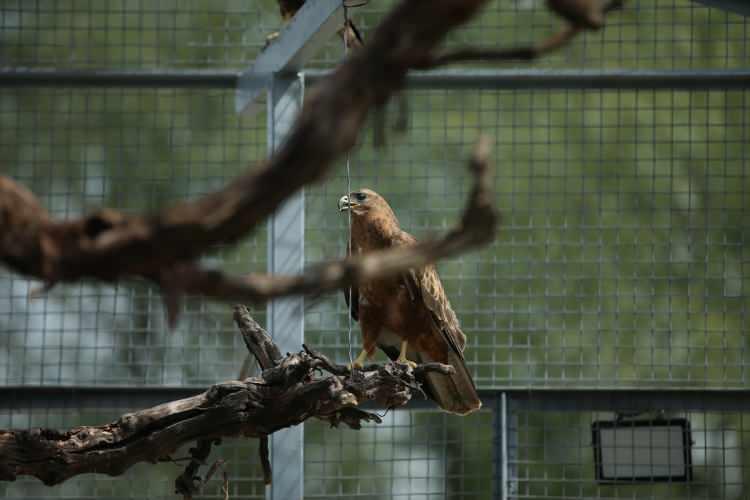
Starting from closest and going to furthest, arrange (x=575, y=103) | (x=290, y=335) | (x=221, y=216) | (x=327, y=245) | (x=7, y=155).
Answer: (x=221, y=216) < (x=290, y=335) < (x=327, y=245) < (x=7, y=155) < (x=575, y=103)

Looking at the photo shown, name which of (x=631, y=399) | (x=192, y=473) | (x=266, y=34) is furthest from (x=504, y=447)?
(x=266, y=34)

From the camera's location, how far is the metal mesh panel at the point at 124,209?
5.69 m

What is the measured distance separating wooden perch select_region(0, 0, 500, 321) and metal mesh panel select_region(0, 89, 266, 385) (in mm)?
3569

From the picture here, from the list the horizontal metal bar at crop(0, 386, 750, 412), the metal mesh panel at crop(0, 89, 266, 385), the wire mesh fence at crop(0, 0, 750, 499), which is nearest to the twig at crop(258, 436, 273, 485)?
the horizontal metal bar at crop(0, 386, 750, 412)

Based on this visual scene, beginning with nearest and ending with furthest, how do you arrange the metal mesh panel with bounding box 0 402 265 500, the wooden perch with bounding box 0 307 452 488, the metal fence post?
the wooden perch with bounding box 0 307 452 488, the metal fence post, the metal mesh panel with bounding box 0 402 265 500

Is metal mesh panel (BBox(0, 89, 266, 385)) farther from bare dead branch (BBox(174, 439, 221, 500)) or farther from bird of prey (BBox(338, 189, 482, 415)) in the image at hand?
bare dead branch (BBox(174, 439, 221, 500))

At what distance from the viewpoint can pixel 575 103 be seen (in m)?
11.0

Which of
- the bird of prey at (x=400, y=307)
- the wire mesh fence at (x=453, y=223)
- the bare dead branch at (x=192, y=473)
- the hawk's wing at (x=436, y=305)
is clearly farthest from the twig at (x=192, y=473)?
the wire mesh fence at (x=453, y=223)

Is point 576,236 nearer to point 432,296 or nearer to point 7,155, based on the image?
point 7,155

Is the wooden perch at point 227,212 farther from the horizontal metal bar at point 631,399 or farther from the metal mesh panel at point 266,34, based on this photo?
the metal mesh panel at point 266,34

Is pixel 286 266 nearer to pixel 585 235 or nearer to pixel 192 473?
pixel 192 473

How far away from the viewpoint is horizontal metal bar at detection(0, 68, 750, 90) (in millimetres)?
4652

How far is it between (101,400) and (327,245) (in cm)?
197

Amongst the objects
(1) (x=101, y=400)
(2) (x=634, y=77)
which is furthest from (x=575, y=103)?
(1) (x=101, y=400)
